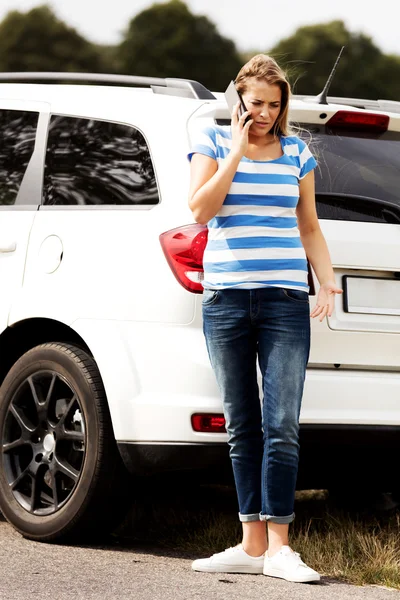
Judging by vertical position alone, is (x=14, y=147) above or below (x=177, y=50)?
below

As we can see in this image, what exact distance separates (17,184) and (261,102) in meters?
1.48

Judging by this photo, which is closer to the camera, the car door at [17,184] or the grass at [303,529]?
the grass at [303,529]

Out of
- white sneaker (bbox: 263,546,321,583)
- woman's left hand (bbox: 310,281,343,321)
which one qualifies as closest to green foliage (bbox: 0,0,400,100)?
woman's left hand (bbox: 310,281,343,321)

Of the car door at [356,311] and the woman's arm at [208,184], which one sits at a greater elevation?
the woman's arm at [208,184]

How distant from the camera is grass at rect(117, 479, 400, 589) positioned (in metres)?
4.34

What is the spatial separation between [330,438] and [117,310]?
901 millimetres

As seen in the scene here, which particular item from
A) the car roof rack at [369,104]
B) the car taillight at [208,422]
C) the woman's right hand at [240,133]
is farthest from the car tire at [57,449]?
the car roof rack at [369,104]

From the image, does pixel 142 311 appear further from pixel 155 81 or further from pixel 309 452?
pixel 155 81

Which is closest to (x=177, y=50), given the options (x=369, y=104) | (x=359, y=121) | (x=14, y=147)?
(x=14, y=147)

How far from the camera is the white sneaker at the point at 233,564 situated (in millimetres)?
4277

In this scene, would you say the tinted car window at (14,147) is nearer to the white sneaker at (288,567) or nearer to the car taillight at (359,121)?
the car taillight at (359,121)

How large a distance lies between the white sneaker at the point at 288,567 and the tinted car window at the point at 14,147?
1.96m

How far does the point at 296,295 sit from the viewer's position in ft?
13.7

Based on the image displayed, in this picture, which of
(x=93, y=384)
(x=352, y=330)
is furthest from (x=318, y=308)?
(x=93, y=384)
